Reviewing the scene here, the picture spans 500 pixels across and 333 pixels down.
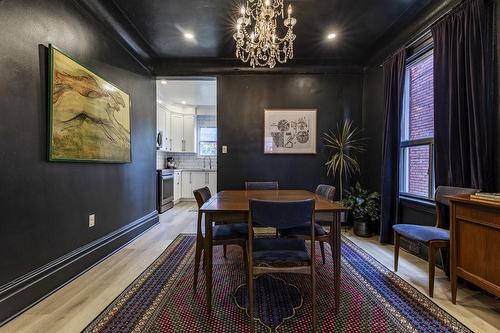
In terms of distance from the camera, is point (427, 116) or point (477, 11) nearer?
point (477, 11)

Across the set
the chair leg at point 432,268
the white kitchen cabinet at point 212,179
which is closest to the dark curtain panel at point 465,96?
the chair leg at point 432,268

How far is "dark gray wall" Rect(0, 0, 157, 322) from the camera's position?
5.34 feet

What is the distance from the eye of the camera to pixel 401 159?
3137mm

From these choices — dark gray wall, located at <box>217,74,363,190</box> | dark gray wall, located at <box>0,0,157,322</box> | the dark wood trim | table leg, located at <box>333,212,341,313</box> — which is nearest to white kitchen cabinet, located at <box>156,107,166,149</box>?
dark gray wall, located at <box>217,74,363,190</box>

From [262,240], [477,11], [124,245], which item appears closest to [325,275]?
[262,240]

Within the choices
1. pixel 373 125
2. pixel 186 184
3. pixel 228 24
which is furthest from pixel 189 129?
pixel 373 125

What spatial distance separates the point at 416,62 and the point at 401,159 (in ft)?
3.79

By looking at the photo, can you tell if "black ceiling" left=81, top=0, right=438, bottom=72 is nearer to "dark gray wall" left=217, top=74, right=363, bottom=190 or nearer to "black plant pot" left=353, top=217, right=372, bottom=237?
"dark gray wall" left=217, top=74, right=363, bottom=190

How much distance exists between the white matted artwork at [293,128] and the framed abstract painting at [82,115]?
211 centimetres

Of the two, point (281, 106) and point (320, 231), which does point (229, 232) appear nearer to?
point (320, 231)

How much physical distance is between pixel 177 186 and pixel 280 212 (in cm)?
510

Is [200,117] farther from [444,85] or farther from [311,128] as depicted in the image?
[444,85]

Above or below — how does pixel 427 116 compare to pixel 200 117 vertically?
below

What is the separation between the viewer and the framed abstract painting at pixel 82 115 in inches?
78.3
